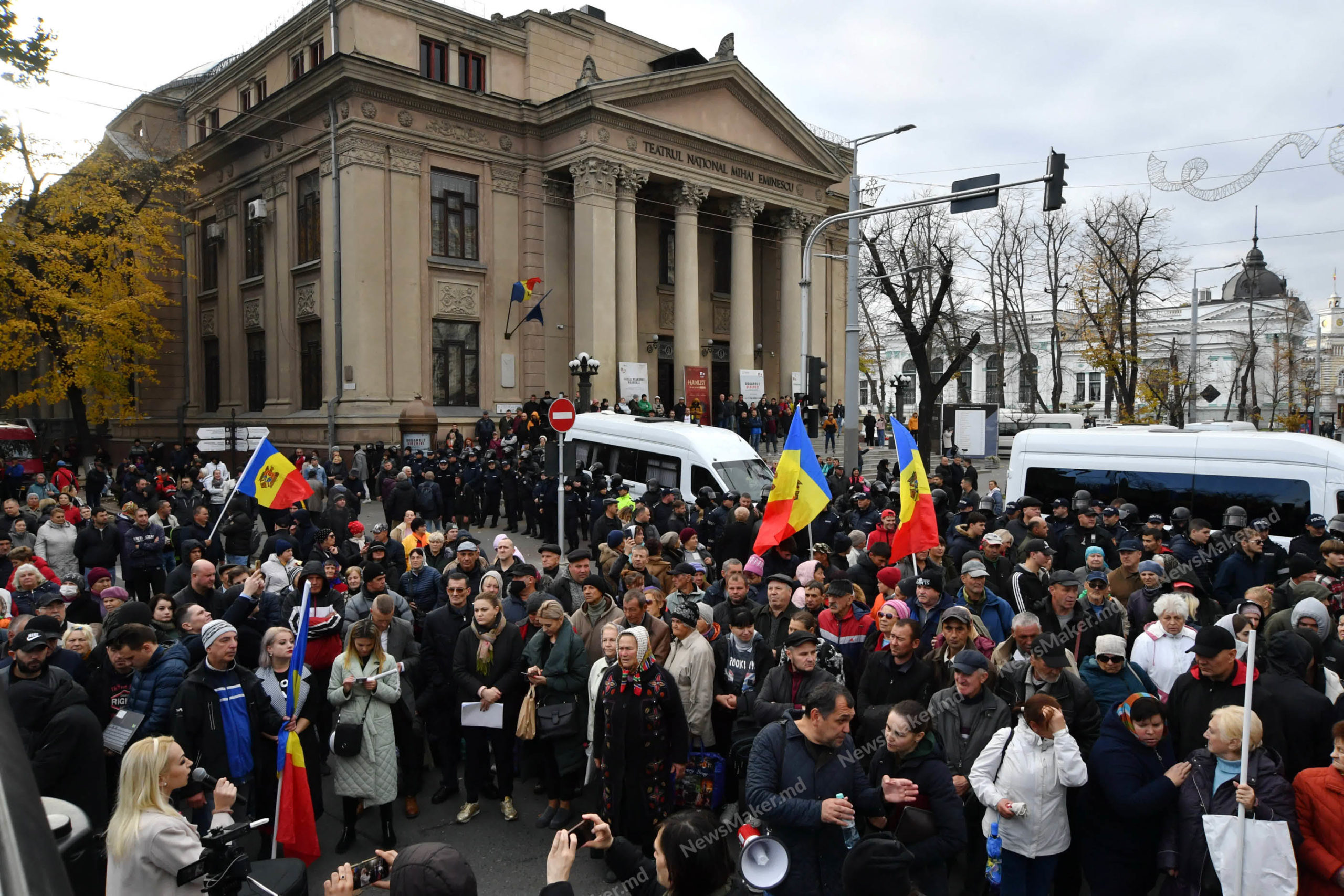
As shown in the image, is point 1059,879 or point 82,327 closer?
point 1059,879

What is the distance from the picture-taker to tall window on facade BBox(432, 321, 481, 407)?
3042 centimetres

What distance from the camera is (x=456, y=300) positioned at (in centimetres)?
3048

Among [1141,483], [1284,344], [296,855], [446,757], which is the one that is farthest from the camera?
[1284,344]

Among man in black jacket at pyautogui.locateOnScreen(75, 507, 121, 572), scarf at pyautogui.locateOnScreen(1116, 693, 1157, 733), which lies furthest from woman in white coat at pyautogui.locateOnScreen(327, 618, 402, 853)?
man in black jacket at pyautogui.locateOnScreen(75, 507, 121, 572)

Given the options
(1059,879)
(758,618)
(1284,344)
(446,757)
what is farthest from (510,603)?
(1284,344)

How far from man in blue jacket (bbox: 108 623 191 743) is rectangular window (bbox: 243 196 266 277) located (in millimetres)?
30648

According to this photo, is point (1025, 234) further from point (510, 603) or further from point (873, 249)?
point (510, 603)

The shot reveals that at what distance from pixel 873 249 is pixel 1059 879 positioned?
28017 millimetres

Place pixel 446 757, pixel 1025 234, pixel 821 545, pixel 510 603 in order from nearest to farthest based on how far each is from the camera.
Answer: pixel 446 757 < pixel 510 603 < pixel 821 545 < pixel 1025 234

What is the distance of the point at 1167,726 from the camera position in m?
5.25

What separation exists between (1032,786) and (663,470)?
1312 centimetres

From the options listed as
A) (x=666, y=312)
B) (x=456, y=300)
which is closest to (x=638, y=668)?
(x=456, y=300)

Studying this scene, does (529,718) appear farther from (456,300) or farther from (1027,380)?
(1027,380)

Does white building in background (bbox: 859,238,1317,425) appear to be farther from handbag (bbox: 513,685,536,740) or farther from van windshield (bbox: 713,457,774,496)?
handbag (bbox: 513,685,536,740)
